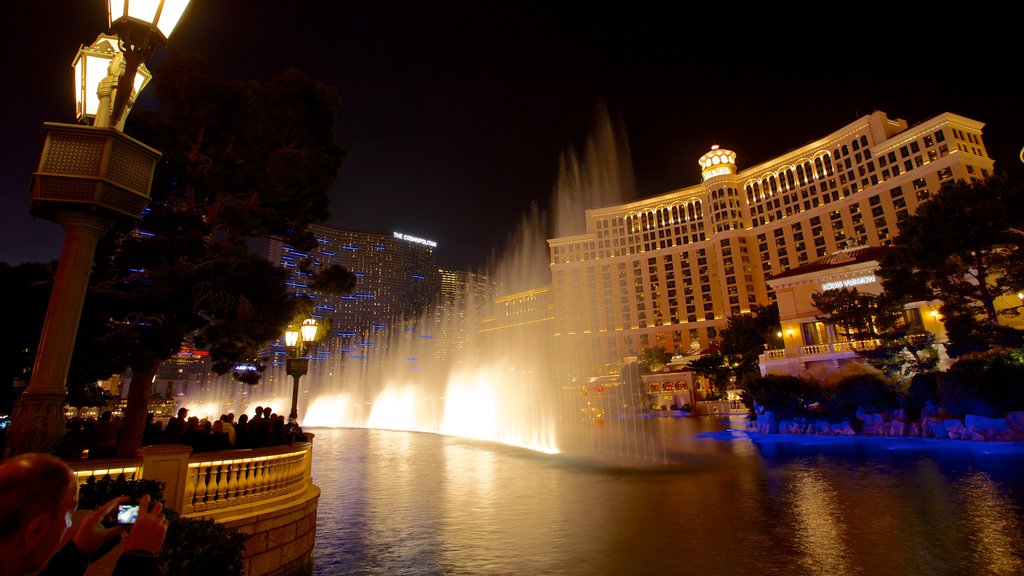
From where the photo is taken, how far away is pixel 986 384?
20.0 meters

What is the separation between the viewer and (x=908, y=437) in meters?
23.4

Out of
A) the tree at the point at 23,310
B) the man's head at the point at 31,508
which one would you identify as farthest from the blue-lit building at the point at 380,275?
the man's head at the point at 31,508

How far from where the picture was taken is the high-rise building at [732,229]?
225 feet

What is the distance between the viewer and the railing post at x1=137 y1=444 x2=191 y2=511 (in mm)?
5754

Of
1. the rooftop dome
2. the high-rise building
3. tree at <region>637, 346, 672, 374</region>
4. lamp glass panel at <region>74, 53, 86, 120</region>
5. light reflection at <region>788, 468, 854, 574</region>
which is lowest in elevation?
light reflection at <region>788, 468, 854, 574</region>

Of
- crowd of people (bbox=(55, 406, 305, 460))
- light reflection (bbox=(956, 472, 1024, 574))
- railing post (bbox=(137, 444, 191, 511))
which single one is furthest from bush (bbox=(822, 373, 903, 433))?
railing post (bbox=(137, 444, 191, 511))

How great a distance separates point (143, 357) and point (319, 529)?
16.3 ft

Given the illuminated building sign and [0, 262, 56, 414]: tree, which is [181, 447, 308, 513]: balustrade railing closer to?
[0, 262, 56, 414]: tree

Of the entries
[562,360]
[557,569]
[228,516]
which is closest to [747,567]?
[557,569]

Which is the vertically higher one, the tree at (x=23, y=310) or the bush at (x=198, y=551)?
the tree at (x=23, y=310)

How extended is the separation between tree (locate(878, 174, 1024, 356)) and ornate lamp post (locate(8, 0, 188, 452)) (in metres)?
32.4

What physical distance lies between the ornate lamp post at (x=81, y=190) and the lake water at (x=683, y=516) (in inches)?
190

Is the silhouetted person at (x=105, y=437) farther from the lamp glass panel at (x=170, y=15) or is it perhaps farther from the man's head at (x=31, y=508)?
the man's head at (x=31, y=508)

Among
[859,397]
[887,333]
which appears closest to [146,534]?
[859,397]
